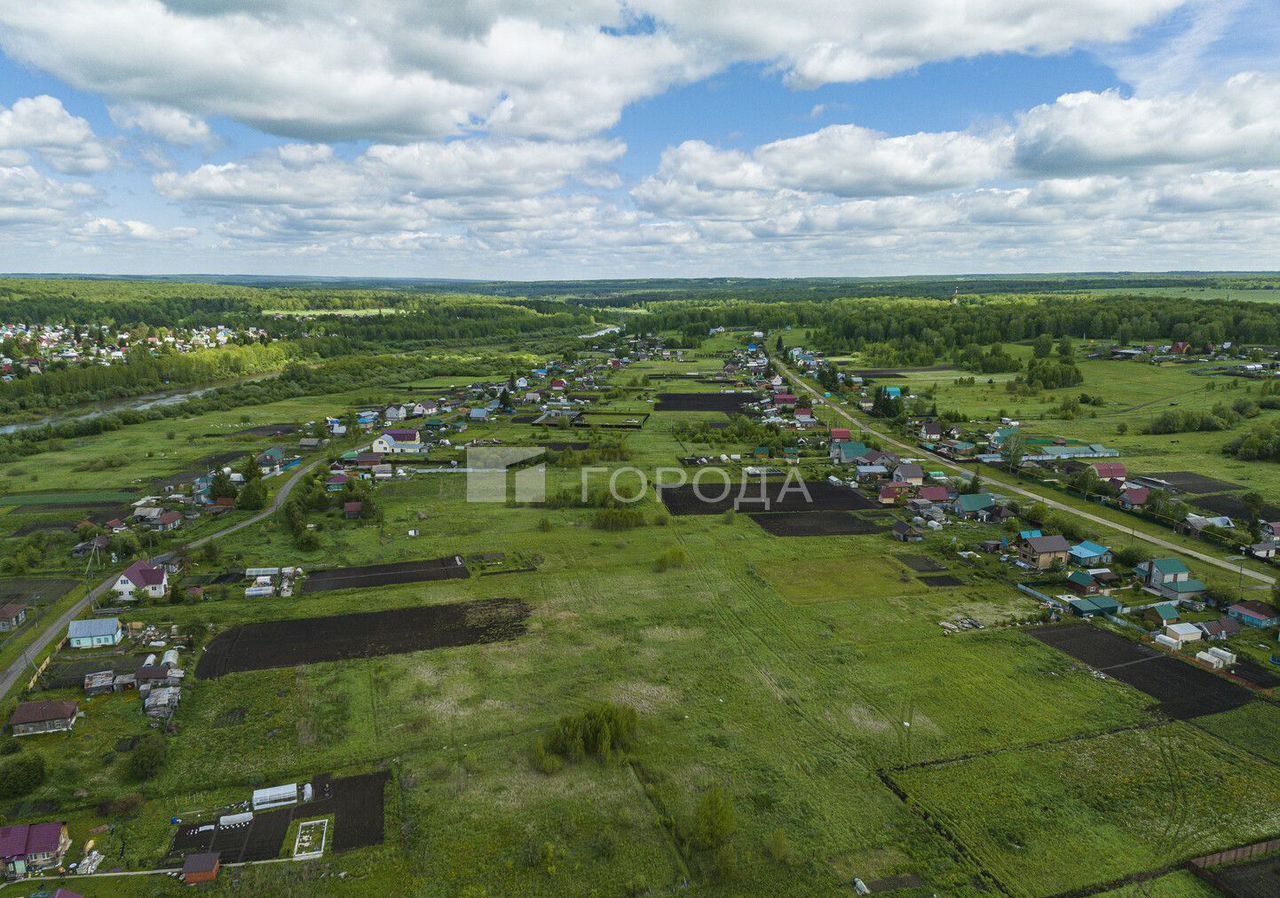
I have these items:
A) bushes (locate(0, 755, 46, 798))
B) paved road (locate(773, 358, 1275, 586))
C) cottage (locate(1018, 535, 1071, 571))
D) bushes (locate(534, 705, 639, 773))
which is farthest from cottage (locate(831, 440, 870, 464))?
bushes (locate(0, 755, 46, 798))

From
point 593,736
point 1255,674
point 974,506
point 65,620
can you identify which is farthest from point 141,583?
point 1255,674

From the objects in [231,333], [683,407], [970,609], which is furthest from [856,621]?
[231,333]

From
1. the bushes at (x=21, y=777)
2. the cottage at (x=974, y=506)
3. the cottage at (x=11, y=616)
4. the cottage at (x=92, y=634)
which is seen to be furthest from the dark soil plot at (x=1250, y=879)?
the cottage at (x=11, y=616)

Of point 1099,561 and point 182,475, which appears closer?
point 1099,561

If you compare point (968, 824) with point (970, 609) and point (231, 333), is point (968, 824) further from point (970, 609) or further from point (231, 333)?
point (231, 333)

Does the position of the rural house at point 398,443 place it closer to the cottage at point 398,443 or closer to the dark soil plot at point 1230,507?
the cottage at point 398,443

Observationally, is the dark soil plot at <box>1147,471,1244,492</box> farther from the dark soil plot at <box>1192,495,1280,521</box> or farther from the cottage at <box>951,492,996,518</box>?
the cottage at <box>951,492,996,518</box>

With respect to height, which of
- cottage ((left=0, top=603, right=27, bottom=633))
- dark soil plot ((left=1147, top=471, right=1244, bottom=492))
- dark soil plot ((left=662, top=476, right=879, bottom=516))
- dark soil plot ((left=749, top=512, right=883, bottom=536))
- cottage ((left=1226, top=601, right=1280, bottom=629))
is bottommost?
cottage ((left=0, top=603, right=27, bottom=633))
